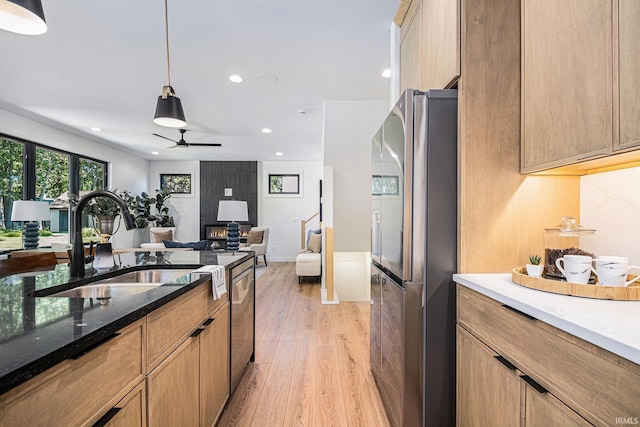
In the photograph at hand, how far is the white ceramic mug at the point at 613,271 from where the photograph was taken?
106 cm

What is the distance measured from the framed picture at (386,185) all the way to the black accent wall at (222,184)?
655cm

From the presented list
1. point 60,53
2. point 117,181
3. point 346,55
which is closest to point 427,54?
point 346,55

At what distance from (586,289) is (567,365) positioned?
1.18 ft

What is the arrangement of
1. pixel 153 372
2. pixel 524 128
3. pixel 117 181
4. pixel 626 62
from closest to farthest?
pixel 626 62
pixel 153 372
pixel 524 128
pixel 117 181

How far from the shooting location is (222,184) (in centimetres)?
846

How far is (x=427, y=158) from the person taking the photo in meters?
1.50

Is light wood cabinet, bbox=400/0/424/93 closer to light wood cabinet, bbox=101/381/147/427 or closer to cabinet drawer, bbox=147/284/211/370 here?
cabinet drawer, bbox=147/284/211/370

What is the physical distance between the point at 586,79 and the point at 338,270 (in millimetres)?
3816

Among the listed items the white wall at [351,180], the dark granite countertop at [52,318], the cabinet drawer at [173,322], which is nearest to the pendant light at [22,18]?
the dark granite countertop at [52,318]

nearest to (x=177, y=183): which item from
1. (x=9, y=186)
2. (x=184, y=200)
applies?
(x=184, y=200)

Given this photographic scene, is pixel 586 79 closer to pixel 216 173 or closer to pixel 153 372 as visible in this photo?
pixel 153 372

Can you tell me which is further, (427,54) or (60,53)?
(60,53)

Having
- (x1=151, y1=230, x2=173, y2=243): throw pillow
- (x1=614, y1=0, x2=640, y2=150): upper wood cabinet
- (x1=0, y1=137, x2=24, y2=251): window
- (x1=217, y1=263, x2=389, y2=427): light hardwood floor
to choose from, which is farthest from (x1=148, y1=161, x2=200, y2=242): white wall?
(x1=614, y1=0, x2=640, y2=150): upper wood cabinet

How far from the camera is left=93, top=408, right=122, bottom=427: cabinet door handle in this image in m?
0.76
